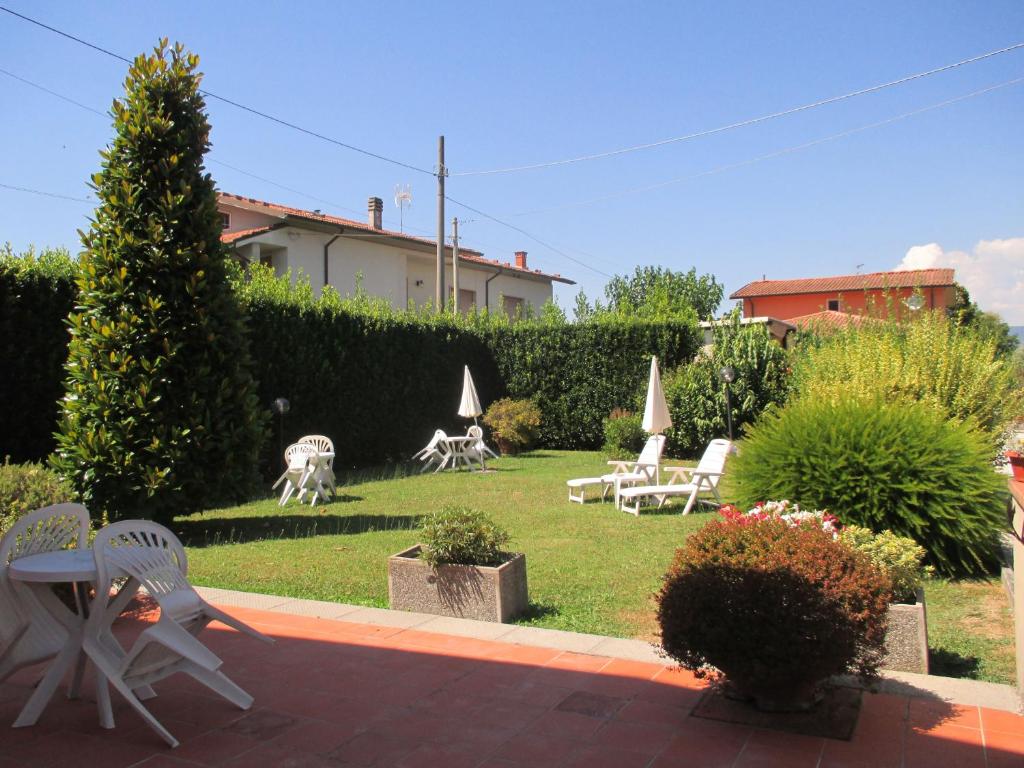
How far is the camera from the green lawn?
5.28 meters

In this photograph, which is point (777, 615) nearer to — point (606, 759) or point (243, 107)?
point (606, 759)

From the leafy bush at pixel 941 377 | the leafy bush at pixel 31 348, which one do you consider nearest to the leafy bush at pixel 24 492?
the leafy bush at pixel 31 348

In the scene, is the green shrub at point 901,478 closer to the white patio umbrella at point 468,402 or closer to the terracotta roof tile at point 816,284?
the white patio umbrella at point 468,402

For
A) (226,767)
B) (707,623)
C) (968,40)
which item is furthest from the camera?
(968,40)

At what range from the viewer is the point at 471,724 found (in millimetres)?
3543

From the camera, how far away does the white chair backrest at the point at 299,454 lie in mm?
10875

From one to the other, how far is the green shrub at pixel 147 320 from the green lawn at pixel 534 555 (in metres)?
1.04

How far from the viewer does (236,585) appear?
20.9 feet

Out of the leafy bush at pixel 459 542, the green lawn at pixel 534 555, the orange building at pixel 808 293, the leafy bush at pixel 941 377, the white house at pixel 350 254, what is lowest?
the green lawn at pixel 534 555

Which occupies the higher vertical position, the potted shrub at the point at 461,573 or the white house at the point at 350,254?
the white house at the point at 350,254

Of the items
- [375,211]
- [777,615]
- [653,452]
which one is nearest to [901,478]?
[777,615]

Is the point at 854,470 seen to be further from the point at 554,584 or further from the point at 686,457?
the point at 686,457

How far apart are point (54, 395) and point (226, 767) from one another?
A: 26.5 ft

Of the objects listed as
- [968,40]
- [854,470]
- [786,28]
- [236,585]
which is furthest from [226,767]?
[968,40]
